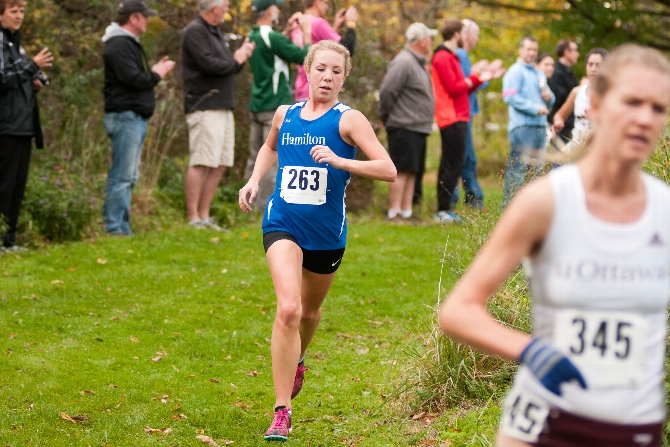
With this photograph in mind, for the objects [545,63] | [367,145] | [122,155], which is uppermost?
[545,63]

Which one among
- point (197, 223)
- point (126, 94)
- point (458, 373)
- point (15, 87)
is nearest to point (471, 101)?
point (197, 223)

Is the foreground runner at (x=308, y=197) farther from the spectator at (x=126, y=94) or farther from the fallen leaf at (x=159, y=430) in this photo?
the spectator at (x=126, y=94)

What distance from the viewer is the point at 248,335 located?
713 cm

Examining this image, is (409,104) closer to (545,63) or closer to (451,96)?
(451,96)

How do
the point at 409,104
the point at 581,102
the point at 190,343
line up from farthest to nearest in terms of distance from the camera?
the point at 409,104, the point at 581,102, the point at 190,343

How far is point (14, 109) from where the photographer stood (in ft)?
29.6

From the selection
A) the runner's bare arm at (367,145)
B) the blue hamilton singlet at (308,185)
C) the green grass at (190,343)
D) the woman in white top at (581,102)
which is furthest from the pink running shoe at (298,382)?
the woman in white top at (581,102)

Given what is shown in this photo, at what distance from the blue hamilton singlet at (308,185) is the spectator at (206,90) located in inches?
228

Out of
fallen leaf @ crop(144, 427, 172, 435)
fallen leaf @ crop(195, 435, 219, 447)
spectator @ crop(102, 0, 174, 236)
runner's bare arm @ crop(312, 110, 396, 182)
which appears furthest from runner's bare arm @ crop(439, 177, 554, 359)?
spectator @ crop(102, 0, 174, 236)

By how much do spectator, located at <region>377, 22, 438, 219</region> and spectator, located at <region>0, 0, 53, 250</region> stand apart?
4132 mm

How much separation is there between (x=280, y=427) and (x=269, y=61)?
705cm

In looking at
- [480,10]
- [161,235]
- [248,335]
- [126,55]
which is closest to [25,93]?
[126,55]

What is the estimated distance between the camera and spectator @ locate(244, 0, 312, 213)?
1103cm

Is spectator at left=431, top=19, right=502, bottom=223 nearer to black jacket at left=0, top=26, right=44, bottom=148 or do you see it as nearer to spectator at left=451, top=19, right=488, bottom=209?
spectator at left=451, top=19, right=488, bottom=209
